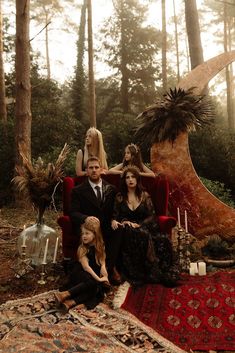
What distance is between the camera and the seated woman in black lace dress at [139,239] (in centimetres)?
459

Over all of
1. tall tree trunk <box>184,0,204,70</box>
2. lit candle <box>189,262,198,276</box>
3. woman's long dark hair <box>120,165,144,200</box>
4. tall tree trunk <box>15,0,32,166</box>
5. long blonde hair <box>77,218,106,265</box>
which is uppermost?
tall tree trunk <box>184,0,204,70</box>

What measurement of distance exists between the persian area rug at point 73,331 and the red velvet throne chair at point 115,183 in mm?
1045

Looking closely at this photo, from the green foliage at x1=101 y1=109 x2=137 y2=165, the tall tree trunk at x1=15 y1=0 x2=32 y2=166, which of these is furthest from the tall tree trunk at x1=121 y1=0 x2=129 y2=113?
the tall tree trunk at x1=15 y1=0 x2=32 y2=166

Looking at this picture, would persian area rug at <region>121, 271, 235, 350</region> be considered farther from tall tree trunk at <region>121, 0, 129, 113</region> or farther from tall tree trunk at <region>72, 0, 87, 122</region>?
tall tree trunk at <region>121, 0, 129, 113</region>

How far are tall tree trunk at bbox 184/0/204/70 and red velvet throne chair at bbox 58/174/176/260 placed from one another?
21.1 feet

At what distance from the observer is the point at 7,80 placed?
45.8ft

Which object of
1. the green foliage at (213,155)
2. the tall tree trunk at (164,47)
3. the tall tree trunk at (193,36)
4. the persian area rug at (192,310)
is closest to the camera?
the persian area rug at (192,310)

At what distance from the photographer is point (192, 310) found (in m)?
3.79

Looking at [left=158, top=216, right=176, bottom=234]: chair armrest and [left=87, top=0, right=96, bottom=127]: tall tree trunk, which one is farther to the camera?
[left=87, top=0, right=96, bottom=127]: tall tree trunk

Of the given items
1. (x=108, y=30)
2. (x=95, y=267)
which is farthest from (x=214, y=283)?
(x=108, y=30)

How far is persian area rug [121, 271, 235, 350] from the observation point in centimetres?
337

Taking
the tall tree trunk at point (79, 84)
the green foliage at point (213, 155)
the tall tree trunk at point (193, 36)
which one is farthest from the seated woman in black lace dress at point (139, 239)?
the tall tree trunk at point (79, 84)

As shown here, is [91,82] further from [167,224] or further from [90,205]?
[167,224]

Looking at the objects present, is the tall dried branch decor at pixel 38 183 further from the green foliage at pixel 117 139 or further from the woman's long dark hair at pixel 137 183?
the green foliage at pixel 117 139
